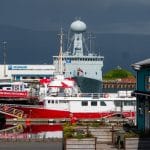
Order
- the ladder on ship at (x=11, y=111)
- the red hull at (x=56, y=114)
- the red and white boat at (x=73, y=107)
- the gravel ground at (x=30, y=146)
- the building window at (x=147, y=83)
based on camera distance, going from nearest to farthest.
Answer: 1. the building window at (x=147, y=83)
2. the gravel ground at (x=30, y=146)
3. the red hull at (x=56, y=114)
4. the red and white boat at (x=73, y=107)
5. the ladder on ship at (x=11, y=111)

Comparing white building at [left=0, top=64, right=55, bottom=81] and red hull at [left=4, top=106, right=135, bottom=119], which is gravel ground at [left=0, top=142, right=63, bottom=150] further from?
white building at [left=0, top=64, right=55, bottom=81]

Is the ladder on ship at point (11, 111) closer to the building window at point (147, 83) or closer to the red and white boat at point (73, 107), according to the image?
the red and white boat at point (73, 107)

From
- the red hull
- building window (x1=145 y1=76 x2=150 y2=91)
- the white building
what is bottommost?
the red hull

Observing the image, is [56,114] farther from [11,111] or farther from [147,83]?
[147,83]

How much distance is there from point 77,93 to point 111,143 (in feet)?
152

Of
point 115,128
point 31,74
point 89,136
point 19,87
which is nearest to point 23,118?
point 19,87

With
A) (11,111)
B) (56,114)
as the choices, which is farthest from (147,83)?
(11,111)

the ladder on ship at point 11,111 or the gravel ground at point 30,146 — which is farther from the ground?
the ladder on ship at point 11,111

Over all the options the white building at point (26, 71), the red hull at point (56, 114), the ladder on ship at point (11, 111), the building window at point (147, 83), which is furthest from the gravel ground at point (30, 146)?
the white building at point (26, 71)

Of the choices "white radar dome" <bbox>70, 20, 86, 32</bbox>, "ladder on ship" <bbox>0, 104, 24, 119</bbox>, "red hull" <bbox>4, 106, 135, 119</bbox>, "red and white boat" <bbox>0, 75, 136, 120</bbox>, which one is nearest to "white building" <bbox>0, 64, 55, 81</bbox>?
"white radar dome" <bbox>70, 20, 86, 32</bbox>

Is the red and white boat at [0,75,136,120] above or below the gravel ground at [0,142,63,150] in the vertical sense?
above

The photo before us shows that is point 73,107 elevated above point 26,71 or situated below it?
below

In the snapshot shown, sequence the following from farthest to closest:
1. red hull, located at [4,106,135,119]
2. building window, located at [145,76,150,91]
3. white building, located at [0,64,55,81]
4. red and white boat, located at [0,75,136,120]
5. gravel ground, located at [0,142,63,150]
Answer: white building, located at [0,64,55,81], red and white boat, located at [0,75,136,120], red hull, located at [4,106,135,119], gravel ground, located at [0,142,63,150], building window, located at [145,76,150,91]

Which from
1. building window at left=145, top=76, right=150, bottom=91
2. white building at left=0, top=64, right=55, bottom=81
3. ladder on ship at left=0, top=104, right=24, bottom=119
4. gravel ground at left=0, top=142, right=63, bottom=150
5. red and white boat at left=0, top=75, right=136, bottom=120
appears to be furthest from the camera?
white building at left=0, top=64, right=55, bottom=81
